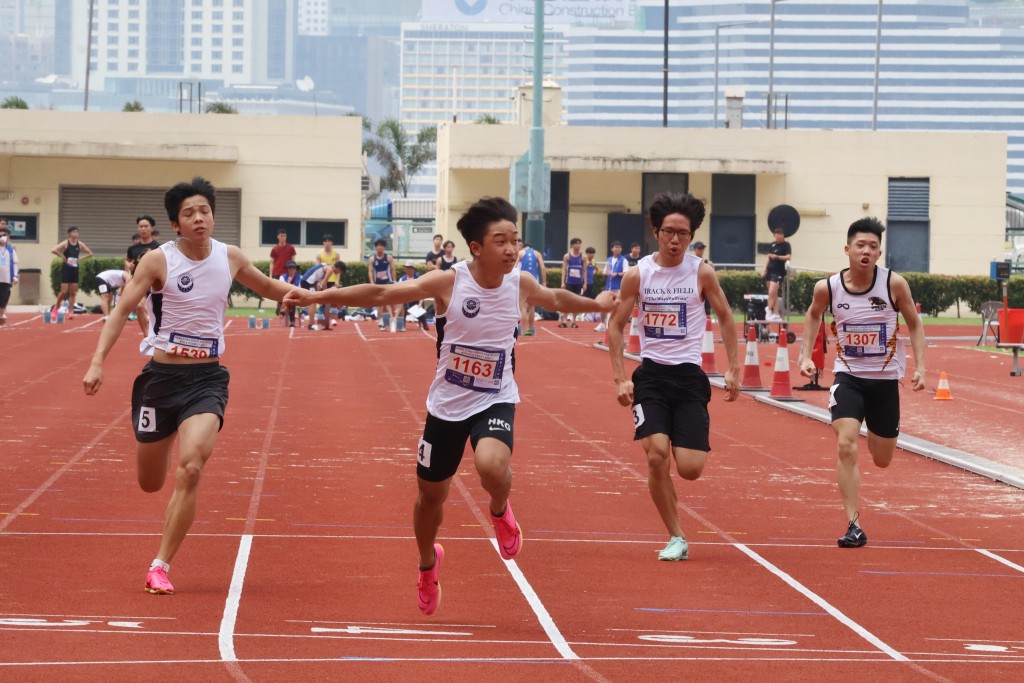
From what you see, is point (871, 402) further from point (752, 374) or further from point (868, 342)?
point (752, 374)

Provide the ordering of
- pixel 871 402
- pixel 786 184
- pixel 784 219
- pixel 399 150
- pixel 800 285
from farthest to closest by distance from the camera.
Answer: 1. pixel 399 150
2. pixel 786 184
3. pixel 800 285
4. pixel 784 219
5. pixel 871 402

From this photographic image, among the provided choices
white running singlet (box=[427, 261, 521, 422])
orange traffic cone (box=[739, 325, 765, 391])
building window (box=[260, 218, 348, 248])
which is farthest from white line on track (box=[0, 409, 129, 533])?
building window (box=[260, 218, 348, 248])

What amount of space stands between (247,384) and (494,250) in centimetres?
1324

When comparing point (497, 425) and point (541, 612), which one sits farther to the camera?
point (541, 612)

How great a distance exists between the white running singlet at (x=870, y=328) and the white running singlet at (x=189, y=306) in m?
3.80

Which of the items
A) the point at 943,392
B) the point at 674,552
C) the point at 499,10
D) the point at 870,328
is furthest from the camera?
the point at 499,10

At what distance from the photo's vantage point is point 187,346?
8.30 metres

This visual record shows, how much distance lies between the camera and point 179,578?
8.41 m

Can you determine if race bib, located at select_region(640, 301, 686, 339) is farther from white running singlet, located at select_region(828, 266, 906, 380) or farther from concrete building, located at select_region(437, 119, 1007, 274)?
concrete building, located at select_region(437, 119, 1007, 274)

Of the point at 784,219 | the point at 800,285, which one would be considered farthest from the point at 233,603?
the point at 800,285

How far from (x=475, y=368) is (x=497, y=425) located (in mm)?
274

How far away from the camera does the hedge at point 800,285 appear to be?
136 feet

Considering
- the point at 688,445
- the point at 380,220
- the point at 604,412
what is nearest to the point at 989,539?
the point at 688,445

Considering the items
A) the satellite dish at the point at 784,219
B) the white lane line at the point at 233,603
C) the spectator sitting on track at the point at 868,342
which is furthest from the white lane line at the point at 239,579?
the satellite dish at the point at 784,219
